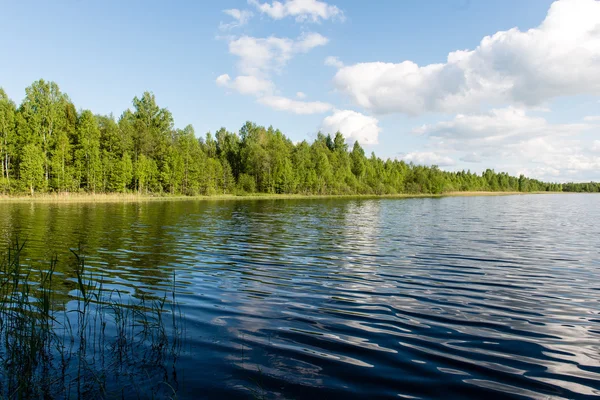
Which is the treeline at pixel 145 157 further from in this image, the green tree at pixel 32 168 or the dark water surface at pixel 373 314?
the dark water surface at pixel 373 314

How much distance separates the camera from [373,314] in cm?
960

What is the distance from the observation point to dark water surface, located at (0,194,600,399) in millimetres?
6086

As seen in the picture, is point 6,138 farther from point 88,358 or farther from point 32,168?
point 88,358

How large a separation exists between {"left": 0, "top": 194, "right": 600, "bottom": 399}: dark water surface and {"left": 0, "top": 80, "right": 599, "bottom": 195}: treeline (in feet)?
218

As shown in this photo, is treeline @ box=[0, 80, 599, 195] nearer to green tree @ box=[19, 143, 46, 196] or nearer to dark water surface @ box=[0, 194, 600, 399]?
green tree @ box=[19, 143, 46, 196]

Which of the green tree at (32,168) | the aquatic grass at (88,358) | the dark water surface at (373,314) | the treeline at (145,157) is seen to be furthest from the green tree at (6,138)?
the aquatic grass at (88,358)

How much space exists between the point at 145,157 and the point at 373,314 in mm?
93398

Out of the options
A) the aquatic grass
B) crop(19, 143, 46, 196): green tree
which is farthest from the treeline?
the aquatic grass

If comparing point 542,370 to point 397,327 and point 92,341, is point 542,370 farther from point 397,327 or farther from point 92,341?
point 92,341

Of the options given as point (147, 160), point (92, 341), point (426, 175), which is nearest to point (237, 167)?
point (147, 160)

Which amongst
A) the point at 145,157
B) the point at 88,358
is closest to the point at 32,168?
the point at 145,157

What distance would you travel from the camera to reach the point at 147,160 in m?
92.3

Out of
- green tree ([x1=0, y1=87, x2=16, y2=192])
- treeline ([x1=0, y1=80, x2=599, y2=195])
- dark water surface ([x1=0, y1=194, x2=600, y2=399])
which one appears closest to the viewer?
dark water surface ([x1=0, y1=194, x2=600, y2=399])

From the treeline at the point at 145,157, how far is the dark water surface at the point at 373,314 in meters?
66.3
